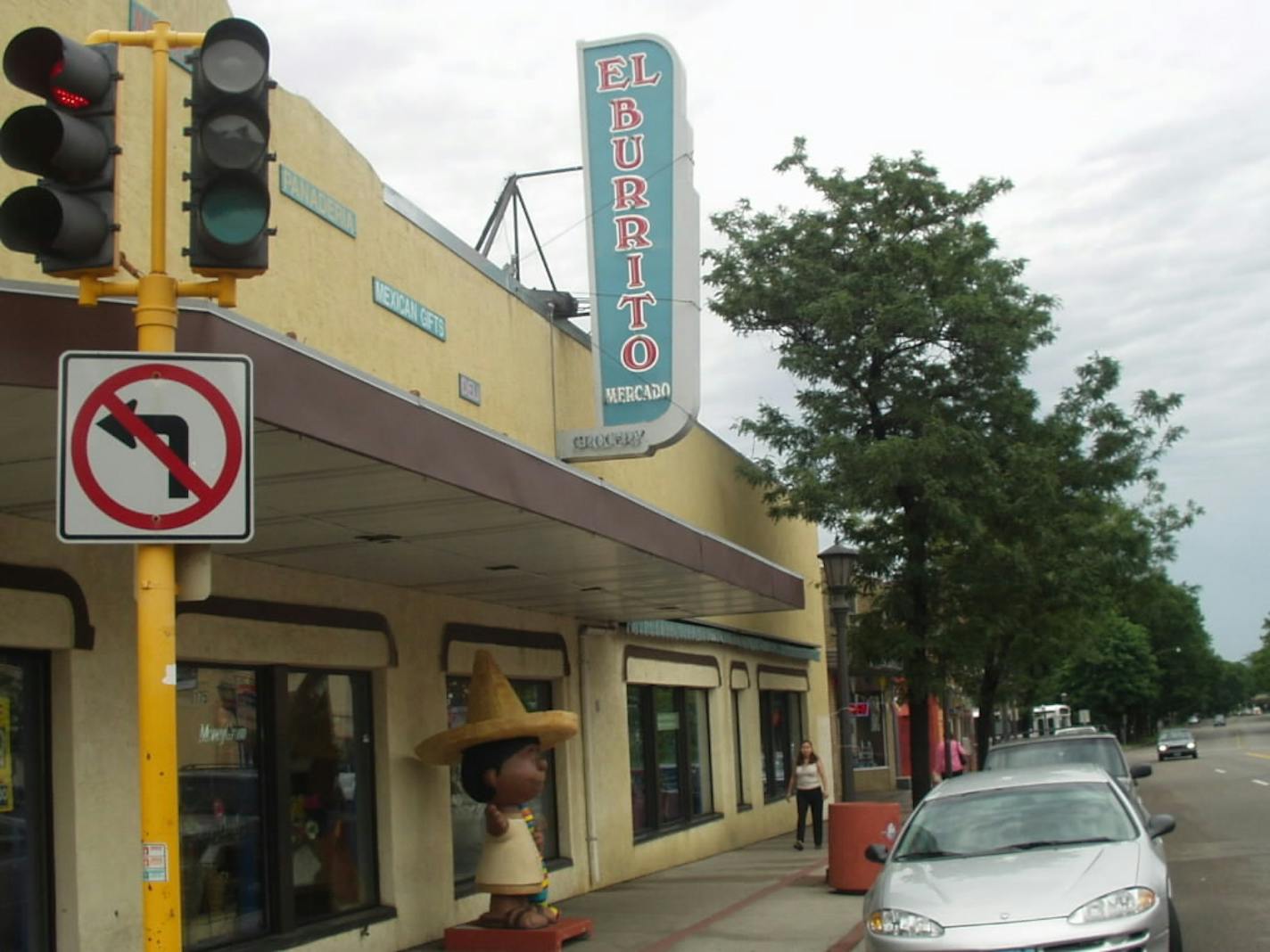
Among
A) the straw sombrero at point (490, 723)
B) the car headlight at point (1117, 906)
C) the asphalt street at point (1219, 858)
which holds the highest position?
the straw sombrero at point (490, 723)

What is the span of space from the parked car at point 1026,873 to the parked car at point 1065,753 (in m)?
7.86

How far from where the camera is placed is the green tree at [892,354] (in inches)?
878

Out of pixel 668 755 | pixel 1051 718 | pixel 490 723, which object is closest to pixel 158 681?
pixel 490 723

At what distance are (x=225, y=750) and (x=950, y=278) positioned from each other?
50.3ft

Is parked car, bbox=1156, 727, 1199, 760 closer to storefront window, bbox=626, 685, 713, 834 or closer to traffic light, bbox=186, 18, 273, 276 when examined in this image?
storefront window, bbox=626, 685, 713, 834

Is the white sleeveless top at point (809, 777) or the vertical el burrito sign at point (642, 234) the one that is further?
the white sleeveless top at point (809, 777)

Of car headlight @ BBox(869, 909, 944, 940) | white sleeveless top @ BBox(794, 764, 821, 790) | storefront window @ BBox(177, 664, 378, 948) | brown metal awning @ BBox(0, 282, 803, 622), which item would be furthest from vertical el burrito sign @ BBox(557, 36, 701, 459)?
white sleeveless top @ BBox(794, 764, 821, 790)

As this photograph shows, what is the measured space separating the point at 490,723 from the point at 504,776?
1.51 feet

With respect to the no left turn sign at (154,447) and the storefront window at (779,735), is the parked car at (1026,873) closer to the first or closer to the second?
the no left turn sign at (154,447)

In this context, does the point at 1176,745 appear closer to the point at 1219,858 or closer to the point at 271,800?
the point at 1219,858

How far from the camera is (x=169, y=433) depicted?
16.2ft

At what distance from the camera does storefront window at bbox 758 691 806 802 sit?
25.0 metres

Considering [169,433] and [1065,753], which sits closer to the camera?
[169,433]

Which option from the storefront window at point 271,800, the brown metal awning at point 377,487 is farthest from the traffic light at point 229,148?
the storefront window at point 271,800
